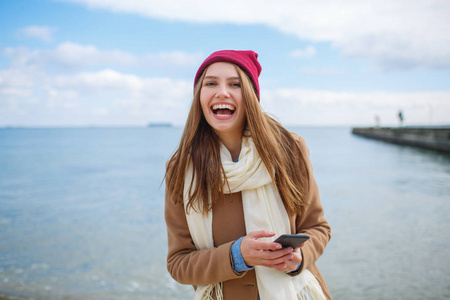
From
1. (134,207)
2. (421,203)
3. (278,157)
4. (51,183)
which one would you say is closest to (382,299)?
(278,157)

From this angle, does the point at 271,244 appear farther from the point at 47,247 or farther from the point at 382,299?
the point at 47,247

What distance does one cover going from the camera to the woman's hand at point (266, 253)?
146 centimetres

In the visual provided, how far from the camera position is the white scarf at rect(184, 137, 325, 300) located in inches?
66.1

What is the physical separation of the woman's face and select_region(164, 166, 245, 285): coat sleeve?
0.49 m

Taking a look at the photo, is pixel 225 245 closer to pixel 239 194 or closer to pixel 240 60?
pixel 239 194

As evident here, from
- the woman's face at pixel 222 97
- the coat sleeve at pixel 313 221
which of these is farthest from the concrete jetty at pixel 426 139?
the woman's face at pixel 222 97

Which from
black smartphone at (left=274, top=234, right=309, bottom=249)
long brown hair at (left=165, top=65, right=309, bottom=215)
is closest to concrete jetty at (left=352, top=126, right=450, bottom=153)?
long brown hair at (left=165, top=65, right=309, bottom=215)

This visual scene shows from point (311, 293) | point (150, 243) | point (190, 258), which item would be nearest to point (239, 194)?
point (190, 258)

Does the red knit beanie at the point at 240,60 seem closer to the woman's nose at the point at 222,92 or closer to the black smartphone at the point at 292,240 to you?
the woman's nose at the point at 222,92

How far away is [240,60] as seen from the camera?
175 centimetres

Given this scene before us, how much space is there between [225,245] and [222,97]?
735mm

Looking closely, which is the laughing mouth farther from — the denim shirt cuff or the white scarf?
the denim shirt cuff

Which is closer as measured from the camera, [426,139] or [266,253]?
[266,253]

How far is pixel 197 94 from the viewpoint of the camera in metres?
1.83
